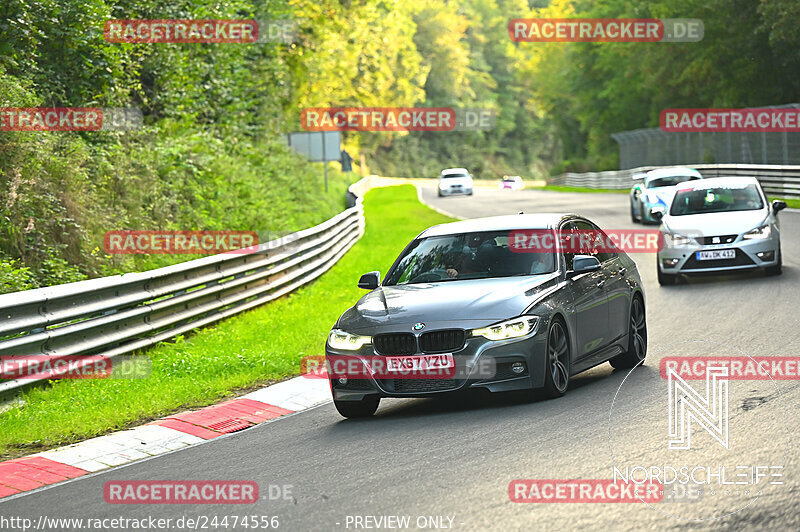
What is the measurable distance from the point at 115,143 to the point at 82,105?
867mm

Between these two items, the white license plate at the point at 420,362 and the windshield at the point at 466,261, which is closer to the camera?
the white license plate at the point at 420,362

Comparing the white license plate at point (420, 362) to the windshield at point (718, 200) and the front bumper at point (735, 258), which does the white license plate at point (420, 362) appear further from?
the windshield at point (718, 200)

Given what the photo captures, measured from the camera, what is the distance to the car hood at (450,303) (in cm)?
889

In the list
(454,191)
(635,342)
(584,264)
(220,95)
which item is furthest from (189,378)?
(454,191)

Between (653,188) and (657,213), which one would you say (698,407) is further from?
(653,188)

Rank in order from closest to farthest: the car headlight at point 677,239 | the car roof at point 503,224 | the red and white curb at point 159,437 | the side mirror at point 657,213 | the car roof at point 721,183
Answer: the red and white curb at point 159,437, the car roof at point 503,224, the car headlight at point 677,239, the car roof at point 721,183, the side mirror at point 657,213

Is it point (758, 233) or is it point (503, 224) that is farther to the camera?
point (758, 233)

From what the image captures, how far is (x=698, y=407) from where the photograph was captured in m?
8.55

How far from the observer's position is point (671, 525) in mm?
5539

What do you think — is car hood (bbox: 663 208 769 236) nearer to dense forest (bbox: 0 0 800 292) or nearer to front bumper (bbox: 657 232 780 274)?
front bumper (bbox: 657 232 780 274)

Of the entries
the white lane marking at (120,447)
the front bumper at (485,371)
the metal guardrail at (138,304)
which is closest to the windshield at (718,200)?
the metal guardrail at (138,304)

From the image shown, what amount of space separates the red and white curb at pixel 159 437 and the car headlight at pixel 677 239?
27.3 ft

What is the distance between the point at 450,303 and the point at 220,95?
70.7 feet

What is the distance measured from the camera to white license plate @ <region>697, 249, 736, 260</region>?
17328mm
